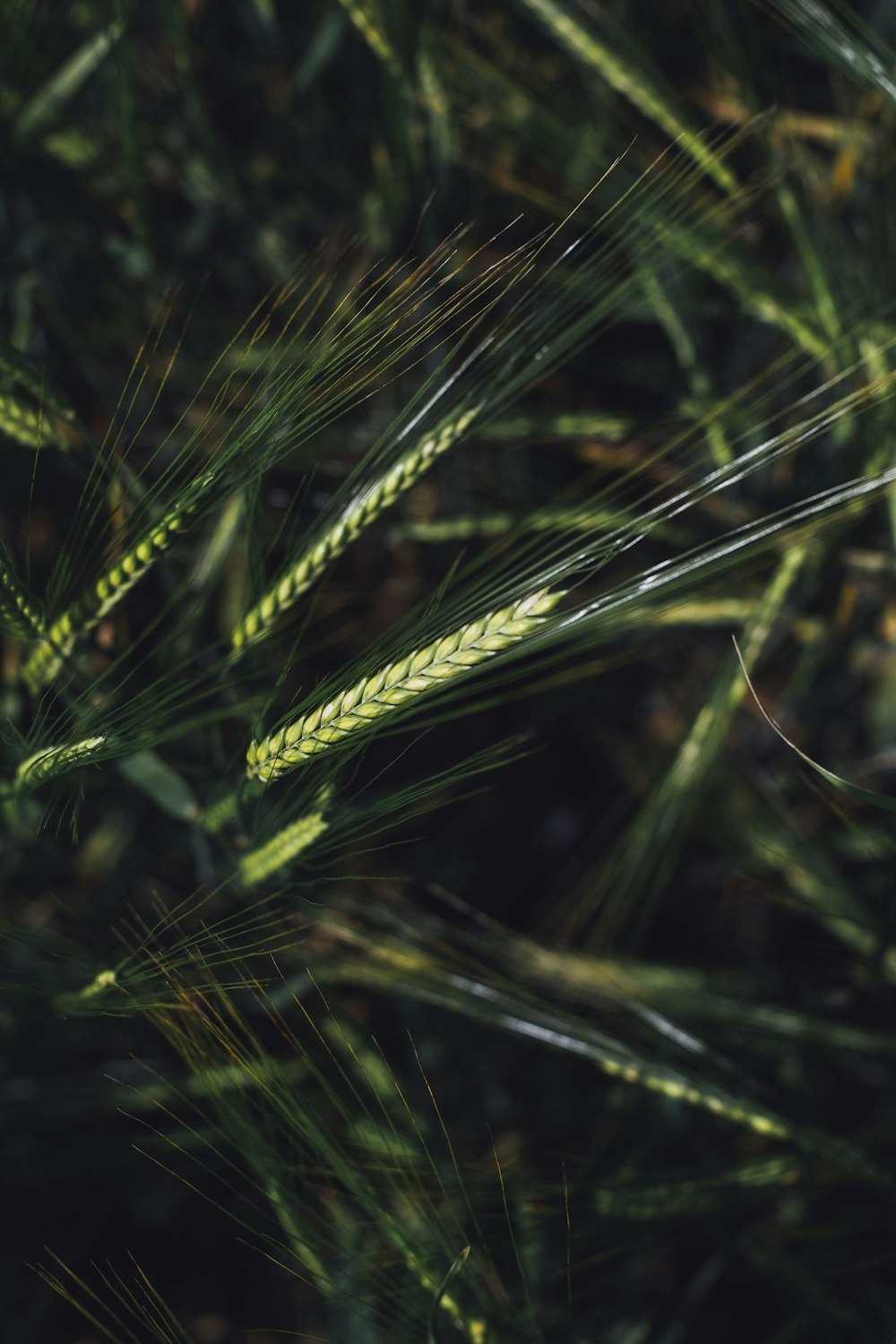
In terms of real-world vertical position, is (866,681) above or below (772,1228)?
above

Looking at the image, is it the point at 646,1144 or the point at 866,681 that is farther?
the point at 866,681

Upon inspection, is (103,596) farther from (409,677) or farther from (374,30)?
(374,30)

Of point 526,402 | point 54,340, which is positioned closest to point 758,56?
point 526,402

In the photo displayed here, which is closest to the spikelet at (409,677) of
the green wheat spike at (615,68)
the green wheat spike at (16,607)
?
the green wheat spike at (16,607)

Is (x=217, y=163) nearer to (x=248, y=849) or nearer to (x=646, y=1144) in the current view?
(x=248, y=849)

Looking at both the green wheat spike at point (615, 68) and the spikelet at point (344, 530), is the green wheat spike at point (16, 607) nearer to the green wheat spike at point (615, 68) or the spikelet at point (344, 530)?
the spikelet at point (344, 530)

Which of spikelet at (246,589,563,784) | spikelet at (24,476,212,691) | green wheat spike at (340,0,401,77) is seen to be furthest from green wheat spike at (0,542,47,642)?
green wheat spike at (340,0,401,77)
